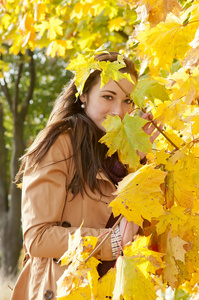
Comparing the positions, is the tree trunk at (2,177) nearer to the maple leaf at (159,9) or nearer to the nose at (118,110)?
the nose at (118,110)

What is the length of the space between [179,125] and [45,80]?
33.2 feet

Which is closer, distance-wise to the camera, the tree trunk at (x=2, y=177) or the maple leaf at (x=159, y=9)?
the maple leaf at (x=159, y=9)

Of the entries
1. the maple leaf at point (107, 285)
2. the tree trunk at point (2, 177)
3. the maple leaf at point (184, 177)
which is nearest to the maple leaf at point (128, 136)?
the maple leaf at point (184, 177)

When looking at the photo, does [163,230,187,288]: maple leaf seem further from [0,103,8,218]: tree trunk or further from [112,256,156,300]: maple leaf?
[0,103,8,218]: tree trunk

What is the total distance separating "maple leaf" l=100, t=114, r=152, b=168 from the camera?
4.42ft

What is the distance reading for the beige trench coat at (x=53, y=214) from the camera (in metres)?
1.81

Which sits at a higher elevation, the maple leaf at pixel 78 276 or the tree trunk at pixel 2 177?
the tree trunk at pixel 2 177

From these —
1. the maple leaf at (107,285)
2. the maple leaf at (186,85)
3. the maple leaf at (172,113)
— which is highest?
the maple leaf at (186,85)

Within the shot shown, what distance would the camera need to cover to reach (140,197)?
1.33 metres

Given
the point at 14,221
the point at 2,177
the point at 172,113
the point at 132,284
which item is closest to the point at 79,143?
the point at 172,113

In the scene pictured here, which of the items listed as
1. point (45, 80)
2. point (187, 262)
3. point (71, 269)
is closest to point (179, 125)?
point (187, 262)

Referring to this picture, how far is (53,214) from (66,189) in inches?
6.1

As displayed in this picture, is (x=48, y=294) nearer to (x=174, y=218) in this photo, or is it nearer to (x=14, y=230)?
(x=174, y=218)

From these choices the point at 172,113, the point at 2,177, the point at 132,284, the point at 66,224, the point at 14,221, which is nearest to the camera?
the point at 132,284
